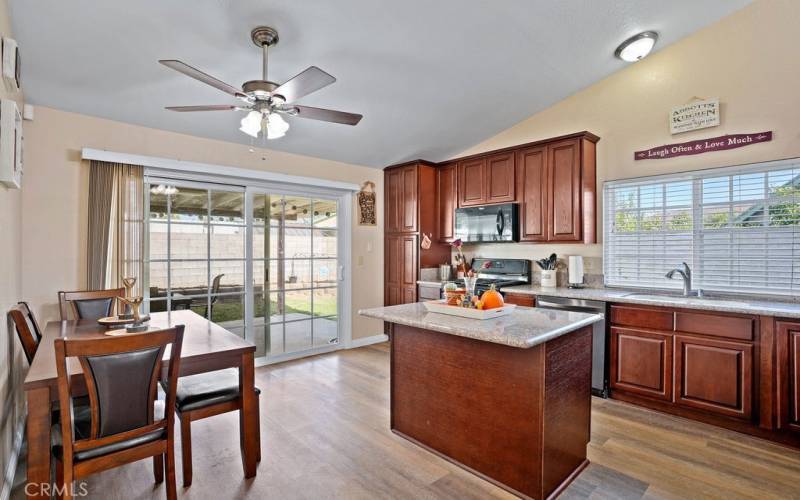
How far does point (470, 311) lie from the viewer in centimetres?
220

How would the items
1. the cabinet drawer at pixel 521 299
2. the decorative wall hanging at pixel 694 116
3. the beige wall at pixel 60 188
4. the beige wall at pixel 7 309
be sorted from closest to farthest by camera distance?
the beige wall at pixel 7 309, the beige wall at pixel 60 188, the decorative wall hanging at pixel 694 116, the cabinet drawer at pixel 521 299

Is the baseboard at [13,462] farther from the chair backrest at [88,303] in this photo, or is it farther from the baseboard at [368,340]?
the baseboard at [368,340]

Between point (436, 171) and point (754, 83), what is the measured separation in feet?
10.0

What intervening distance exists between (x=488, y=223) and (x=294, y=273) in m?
2.25

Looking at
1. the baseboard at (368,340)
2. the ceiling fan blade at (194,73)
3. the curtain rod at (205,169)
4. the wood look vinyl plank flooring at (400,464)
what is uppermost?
the ceiling fan blade at (194,73)

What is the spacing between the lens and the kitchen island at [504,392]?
6.30ft

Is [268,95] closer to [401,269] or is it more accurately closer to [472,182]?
[472,182]

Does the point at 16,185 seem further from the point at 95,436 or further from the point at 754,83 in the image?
the point at 754,83

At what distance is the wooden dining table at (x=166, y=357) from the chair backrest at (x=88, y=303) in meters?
0.15

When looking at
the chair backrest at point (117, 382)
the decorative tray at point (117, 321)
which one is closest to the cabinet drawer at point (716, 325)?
the chair backrest at point (117, 382)

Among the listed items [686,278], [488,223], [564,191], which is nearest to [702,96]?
[564,191]

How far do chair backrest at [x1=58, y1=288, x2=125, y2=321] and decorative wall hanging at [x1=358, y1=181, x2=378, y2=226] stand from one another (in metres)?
2.75

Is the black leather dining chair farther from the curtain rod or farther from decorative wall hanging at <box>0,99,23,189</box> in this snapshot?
the curtain rod

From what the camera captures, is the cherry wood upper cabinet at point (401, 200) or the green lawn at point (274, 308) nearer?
the green lawn at point (274, 308)
